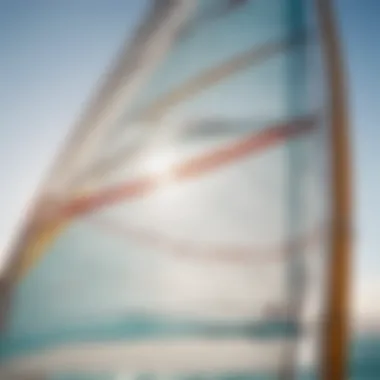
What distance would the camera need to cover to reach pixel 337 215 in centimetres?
126

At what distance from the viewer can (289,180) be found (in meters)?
1.28

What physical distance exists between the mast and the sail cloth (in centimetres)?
2

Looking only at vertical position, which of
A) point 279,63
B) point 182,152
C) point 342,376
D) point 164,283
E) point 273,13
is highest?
point 273,13

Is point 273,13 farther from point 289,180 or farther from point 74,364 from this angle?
point 74,364

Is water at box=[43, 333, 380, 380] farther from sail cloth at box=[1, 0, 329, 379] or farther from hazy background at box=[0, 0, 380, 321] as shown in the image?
hazy background at box=[0, 0, 380, 321]

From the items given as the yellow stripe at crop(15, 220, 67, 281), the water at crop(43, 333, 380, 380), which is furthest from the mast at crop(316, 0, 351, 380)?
the yellow stripe at crop(15, 220, 67, 281)

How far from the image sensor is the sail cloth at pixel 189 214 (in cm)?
124

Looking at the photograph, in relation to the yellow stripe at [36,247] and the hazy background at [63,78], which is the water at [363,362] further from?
the yellow stripe at [36,247]

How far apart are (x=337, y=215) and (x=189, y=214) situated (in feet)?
0.94

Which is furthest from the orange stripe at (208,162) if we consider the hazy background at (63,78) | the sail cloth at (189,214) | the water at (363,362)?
the water at (363,362)

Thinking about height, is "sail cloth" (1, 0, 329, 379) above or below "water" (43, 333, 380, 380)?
above

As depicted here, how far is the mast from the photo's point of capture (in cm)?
121

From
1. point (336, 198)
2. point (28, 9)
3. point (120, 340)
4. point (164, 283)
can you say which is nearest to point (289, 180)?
point (336, 198)

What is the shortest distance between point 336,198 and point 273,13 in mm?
410
